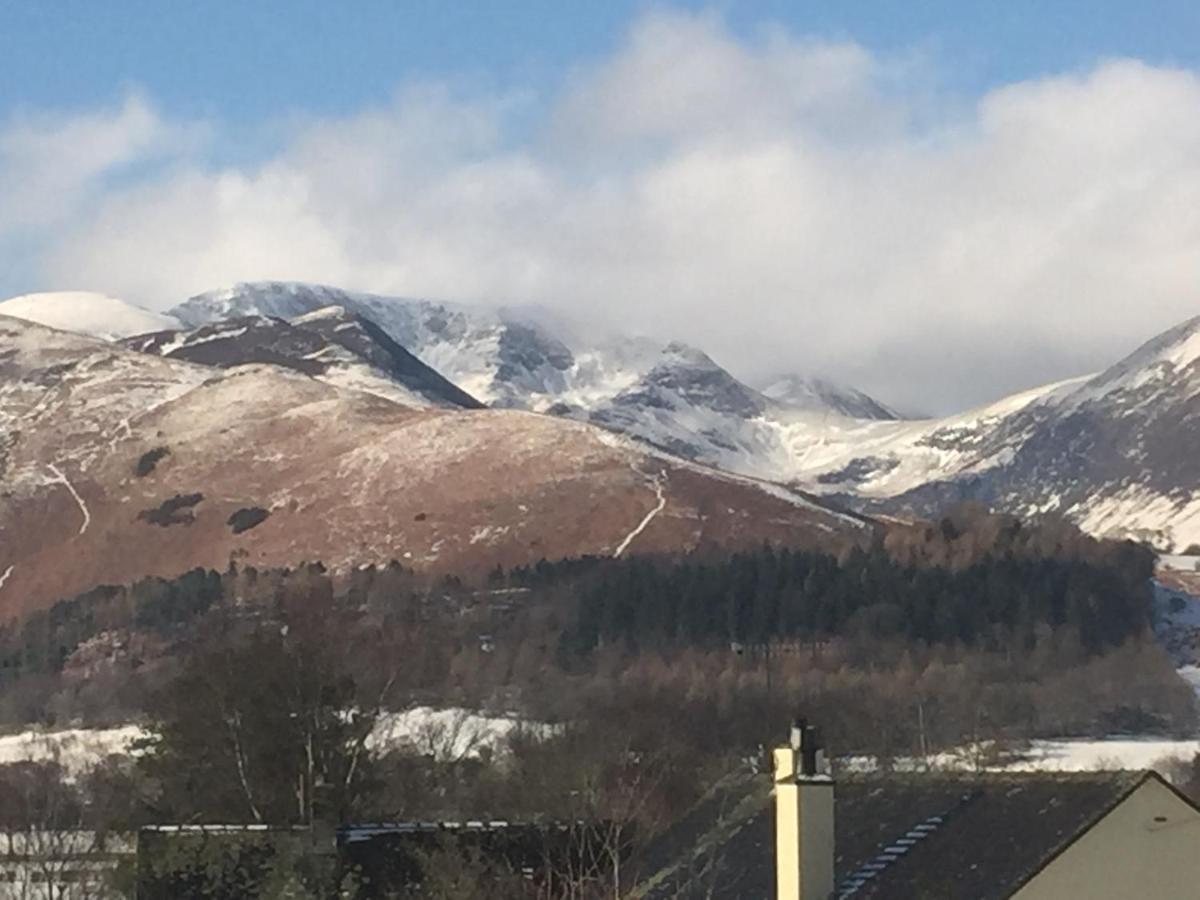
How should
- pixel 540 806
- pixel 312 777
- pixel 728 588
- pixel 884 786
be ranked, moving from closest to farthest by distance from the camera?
pixel 884 786 < pixel 312 777 < pixel 540 806 < pixel 728 588

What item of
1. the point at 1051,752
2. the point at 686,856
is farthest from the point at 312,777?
the point at 1051,752

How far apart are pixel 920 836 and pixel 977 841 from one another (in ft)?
3.34

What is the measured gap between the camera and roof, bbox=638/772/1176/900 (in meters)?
23.2

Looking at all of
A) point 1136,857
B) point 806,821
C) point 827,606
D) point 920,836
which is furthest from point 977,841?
point 827,606

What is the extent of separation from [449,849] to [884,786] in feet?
32.8

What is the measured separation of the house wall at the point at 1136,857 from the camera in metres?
22.8

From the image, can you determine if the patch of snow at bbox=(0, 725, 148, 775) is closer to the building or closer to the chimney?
the building

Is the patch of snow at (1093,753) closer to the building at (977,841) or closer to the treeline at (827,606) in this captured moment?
the treeline at (827,606)

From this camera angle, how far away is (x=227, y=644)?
62.5 meters

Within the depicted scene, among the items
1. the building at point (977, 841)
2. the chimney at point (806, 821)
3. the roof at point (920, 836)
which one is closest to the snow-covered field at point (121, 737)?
the roof at point (920, 836)

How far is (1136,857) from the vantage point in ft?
76.3

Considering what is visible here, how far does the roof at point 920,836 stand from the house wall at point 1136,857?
201mm

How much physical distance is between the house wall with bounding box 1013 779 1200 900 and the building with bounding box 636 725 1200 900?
1 cm

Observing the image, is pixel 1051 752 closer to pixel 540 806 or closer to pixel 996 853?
pixel 540 806
